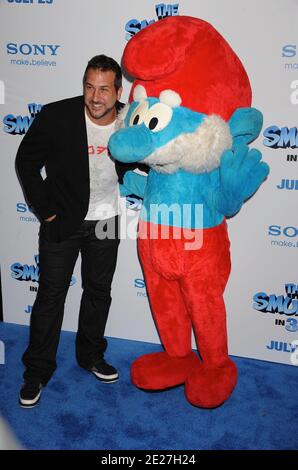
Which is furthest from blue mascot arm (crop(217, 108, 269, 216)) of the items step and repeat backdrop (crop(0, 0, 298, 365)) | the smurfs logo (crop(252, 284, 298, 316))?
the smurfs logo (crop(252, 284, 298, 316))

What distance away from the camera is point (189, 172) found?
1.99 m

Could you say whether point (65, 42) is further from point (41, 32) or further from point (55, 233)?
point (55, 233)

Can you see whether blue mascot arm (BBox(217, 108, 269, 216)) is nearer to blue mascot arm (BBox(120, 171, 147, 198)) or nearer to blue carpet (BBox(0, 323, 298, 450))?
blue mascot arm (BBox(120, 171, 147, 198))

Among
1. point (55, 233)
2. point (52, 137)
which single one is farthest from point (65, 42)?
point (55, 233)

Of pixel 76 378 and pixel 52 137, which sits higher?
pixel 52 137

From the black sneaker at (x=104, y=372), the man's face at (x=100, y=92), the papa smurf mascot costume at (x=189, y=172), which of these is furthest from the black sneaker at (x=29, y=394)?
the man's face at (x=100, y=92)

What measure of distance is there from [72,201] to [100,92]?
1.74ft

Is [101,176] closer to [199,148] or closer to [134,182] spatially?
[134,182]

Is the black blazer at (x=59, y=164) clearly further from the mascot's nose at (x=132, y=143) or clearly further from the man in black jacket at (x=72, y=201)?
the mascot's nose at (x=132, y=143)

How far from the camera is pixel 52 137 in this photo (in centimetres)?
219

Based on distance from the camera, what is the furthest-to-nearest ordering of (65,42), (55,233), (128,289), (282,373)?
(128,289) < (282,373) < (65,42) < (55,233)
